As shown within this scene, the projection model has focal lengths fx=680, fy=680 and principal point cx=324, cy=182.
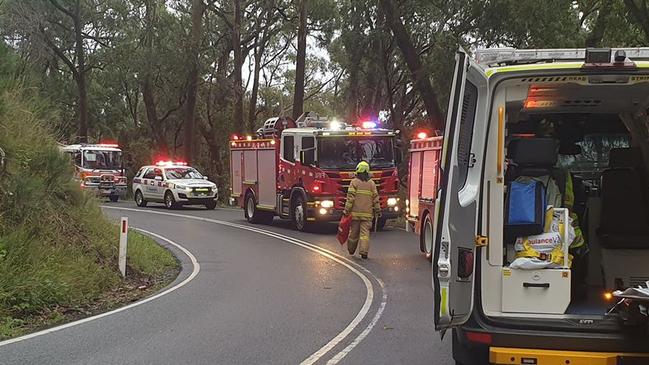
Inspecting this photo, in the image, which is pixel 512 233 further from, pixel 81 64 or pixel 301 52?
pixel 81 64

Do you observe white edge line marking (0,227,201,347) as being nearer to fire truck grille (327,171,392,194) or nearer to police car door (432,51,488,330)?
fire truck grille (327,171,392,194)

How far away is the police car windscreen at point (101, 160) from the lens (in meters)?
32.0

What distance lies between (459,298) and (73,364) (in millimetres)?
3883

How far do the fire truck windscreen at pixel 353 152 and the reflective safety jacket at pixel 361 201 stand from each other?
4592 millimetres

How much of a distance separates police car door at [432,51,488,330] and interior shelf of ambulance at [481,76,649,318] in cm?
11

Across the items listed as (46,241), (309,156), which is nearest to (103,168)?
(309,156)

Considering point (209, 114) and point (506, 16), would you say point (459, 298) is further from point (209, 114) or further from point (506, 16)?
point (209, 114)

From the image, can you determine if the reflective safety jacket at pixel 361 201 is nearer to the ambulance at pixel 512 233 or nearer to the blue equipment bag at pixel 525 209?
the ambulance at pixel 512 233

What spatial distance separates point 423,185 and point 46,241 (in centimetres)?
718

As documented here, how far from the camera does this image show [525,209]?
489 cm

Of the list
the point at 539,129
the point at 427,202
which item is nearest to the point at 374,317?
the point at 539,129

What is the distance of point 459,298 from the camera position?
4543 millimetres

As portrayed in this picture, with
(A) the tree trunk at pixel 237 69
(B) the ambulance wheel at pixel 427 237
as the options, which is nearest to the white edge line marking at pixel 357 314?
(B) the ambulance wheel at pixel 427 237

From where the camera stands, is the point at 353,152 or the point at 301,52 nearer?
the point at 353,152
